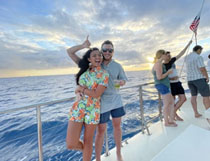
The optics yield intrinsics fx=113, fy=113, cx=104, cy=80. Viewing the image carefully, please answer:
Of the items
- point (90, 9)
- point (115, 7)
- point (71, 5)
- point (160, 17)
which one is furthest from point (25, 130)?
point (160, 17)

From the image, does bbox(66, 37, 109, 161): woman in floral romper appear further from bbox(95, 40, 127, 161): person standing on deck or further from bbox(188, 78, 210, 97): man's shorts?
bbox(188, 78, 210, 97): man's shorts

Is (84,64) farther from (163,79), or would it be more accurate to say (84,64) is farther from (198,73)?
(198,73)

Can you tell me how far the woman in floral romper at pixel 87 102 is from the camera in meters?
0.96

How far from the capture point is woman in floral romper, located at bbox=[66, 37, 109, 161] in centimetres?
96

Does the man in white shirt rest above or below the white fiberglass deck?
above

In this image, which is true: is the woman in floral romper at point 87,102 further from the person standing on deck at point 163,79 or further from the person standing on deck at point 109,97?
the person standing on deck at point 163,79

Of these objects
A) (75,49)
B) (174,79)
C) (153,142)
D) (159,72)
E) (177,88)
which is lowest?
(153,142)

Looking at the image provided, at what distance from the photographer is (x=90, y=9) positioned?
4.20m

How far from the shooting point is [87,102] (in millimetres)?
1014

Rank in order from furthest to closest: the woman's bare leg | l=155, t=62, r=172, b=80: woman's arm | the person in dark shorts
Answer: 1. the person in dark shorts
2. l=155, t=62, r=172, b=80: woman's arm
3. the woman's bare leg

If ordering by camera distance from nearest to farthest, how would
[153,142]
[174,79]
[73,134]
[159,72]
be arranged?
[73,134], [153,142], [159,72], [174,79]

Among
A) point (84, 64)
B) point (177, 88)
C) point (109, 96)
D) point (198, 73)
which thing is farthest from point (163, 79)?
point (84, 64)

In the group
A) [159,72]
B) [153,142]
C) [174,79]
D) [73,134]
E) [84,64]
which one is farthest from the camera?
[174,79]

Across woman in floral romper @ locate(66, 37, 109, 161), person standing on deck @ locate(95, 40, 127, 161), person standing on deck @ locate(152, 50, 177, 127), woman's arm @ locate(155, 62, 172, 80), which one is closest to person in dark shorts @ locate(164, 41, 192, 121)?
person standing on deck @ locate(152, 50, 177, 127)
